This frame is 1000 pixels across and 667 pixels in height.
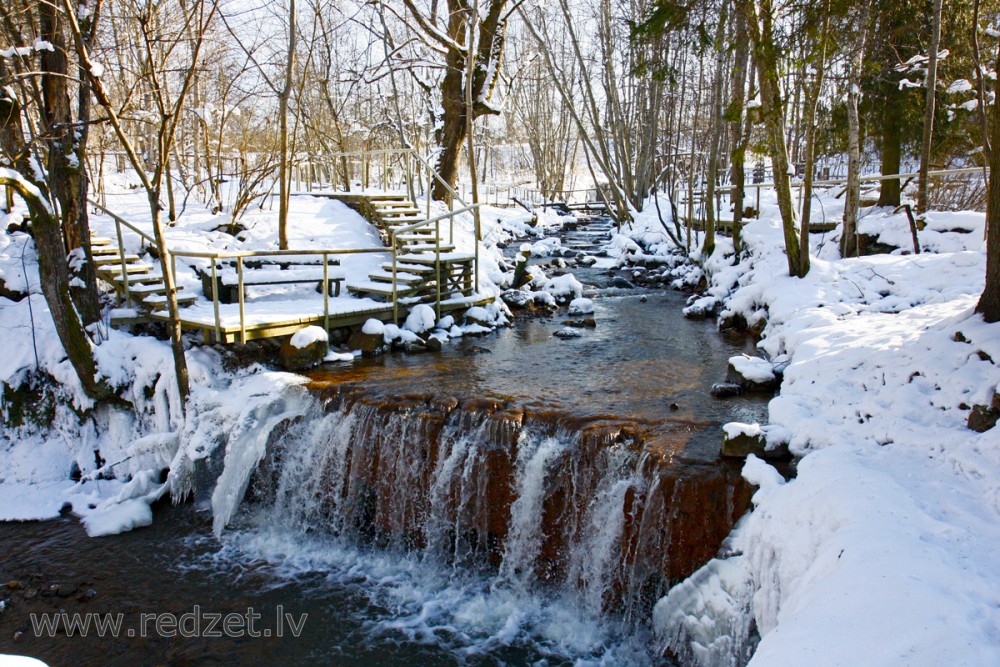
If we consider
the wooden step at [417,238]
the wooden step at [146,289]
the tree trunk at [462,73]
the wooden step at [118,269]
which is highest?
the tree trunk at [462,73]

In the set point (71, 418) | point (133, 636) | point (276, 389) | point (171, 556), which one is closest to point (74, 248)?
point (71, 418)

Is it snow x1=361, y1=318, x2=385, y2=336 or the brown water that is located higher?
snow x1=361, y1=318, x2=385, y2=336

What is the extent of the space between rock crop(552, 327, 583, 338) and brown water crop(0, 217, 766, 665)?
2.26m

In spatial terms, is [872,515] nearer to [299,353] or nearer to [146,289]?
[299,353]

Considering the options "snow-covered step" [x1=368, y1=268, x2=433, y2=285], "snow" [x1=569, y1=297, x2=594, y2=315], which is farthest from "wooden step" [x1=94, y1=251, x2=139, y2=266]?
"snow" [x1=569, y1=297, x2=594, y2=315]

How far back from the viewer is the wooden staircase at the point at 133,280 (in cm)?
1018

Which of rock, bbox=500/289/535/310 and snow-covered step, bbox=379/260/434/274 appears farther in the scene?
rock, bbox=500/289/535/310

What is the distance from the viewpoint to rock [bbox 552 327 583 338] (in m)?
11.3

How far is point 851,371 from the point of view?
6.70 meters

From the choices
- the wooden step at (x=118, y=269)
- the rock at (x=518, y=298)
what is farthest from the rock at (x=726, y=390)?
the wooden step at (x=118, y=269)

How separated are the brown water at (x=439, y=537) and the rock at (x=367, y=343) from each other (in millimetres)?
1269

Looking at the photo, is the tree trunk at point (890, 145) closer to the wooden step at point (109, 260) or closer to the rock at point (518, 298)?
the rock at point (518, 298)

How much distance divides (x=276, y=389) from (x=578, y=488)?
13.5 ft

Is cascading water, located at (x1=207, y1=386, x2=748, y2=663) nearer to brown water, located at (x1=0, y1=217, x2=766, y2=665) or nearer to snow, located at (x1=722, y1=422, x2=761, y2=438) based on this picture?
brown water, located at (x1=0, y1=217, x2=766, y2=665)
